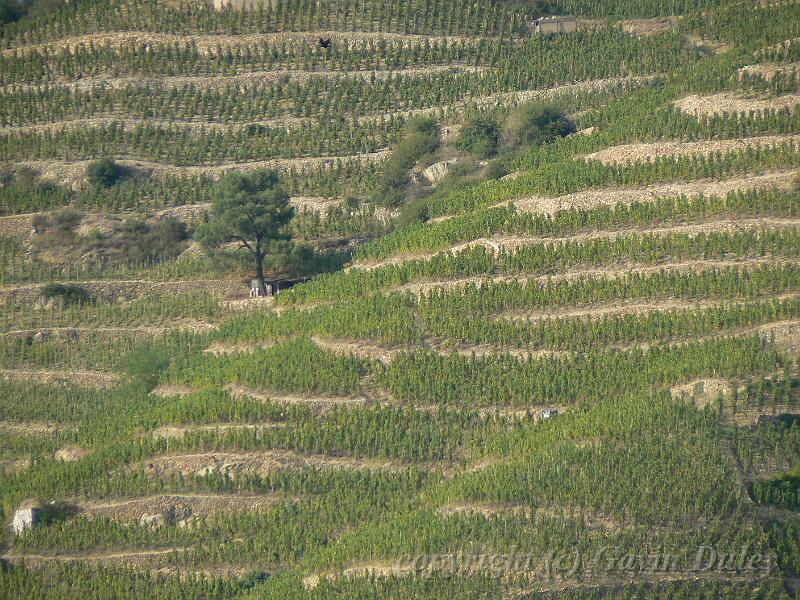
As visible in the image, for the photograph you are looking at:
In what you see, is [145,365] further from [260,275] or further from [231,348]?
[260,275]

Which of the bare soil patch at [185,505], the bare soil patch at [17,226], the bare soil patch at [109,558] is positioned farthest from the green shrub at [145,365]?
the bare soil patch at [17,226]

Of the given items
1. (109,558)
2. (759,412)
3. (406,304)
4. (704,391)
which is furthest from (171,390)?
(759,412)

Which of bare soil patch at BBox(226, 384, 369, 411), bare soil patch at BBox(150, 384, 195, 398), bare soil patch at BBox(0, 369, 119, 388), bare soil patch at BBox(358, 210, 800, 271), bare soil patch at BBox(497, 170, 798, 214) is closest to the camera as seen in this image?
bare soil patch at BBox(226, 384, 369, 411)

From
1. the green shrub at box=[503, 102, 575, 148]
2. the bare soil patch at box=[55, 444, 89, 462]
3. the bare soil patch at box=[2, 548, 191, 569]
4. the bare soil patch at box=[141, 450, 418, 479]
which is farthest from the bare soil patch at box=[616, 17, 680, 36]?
the bare soil patch at box=[2, 548, 191, 569]

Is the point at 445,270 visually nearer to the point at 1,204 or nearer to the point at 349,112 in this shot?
the point at 349,112

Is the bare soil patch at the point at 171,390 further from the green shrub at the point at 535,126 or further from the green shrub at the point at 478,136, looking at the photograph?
the green shrub at the point at 535,126

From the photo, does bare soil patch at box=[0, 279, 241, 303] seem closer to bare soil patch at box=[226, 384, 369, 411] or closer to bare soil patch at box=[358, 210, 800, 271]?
bare soil patch at box=[358, 210, 800, 271]
